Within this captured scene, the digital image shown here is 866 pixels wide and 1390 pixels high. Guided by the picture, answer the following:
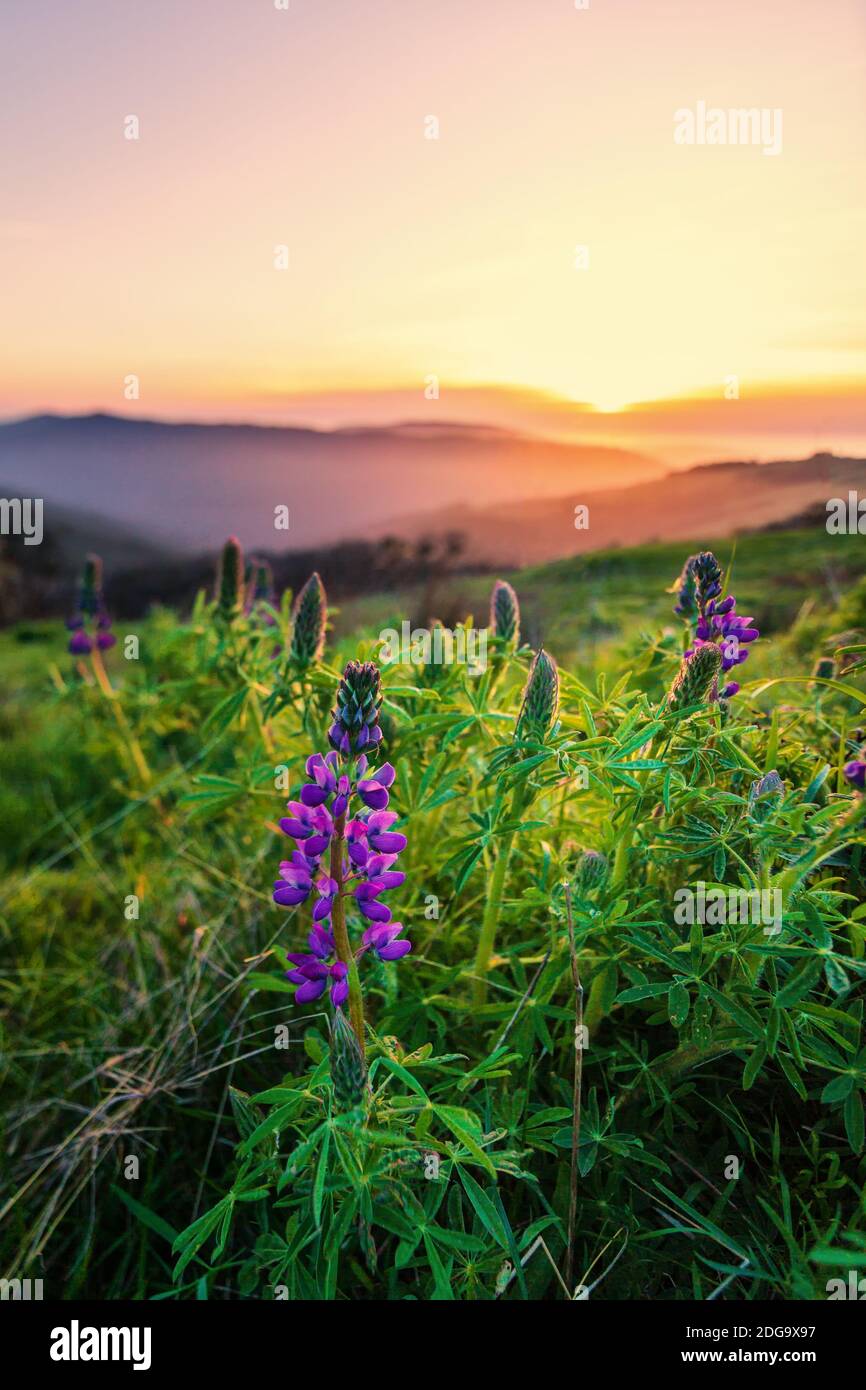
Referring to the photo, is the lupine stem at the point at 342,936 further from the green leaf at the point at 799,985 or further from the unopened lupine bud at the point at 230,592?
the unopened lupine bud at the point at 230,592

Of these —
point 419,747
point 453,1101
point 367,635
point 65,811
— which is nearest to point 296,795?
point 419,747

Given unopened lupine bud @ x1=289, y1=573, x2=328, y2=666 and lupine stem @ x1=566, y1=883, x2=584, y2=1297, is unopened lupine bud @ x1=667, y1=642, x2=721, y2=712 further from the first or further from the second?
unopened lupine bud @ x1=289, y1=573, x2=328, y2=666

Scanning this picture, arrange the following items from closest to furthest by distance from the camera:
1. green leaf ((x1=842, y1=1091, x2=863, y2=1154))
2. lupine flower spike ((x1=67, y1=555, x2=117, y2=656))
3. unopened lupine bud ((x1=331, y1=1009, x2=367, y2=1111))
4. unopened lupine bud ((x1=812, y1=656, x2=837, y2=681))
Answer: unopened lupine bud ((x1=331, y1=1009, x2=367, y2=1111)), green leaf ((x1=842, y1=1091, x2=863, y2=1154)), unopened lupine bud ((x1=812, y1=656, x2=837, y2=681)), lupine flower spike ((x1=67, y1=555, x2=117, y2=656))

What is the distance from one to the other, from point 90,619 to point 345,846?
8.05 ft

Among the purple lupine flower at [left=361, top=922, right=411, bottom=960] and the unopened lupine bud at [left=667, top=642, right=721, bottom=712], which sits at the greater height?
the unopened lupine bud at [left=667, top=642, right=721, bottom=712]

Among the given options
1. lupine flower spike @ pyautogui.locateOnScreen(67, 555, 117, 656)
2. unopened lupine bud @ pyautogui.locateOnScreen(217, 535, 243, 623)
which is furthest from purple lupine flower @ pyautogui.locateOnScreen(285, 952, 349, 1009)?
lupine flower spike @ pyautogui.locateOnScreen(67, 555, 117, 656)

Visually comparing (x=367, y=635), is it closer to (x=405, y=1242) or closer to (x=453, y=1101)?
(x=453, y=1101)

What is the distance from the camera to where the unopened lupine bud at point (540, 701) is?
2.05 meters

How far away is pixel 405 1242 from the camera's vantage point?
6.33 ft

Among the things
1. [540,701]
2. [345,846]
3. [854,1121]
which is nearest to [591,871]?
[540,701]

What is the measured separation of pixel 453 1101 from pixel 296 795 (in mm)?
766

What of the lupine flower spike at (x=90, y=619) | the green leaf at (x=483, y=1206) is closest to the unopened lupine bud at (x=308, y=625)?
the green leaf at (x=483, y=1206)

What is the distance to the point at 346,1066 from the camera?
1712 millimetres

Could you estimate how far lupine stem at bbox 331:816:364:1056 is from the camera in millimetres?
1843
